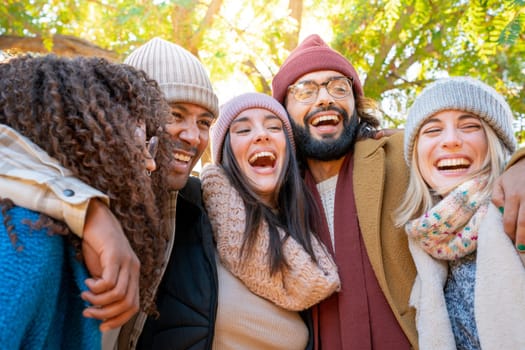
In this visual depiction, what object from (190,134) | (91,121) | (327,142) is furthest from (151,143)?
(327,142)

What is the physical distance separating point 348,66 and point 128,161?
263 cm

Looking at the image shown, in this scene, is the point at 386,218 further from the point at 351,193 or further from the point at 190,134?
the point at 190,134

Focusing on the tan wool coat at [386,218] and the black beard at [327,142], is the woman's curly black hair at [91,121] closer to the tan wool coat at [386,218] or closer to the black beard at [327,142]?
the tan wool coat at [386,218]

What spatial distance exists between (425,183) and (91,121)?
1.87 m

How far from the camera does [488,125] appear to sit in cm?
252

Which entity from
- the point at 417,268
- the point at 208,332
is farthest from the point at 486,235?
the point at 208,332

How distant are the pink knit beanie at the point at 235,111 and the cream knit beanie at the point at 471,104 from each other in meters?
0.96

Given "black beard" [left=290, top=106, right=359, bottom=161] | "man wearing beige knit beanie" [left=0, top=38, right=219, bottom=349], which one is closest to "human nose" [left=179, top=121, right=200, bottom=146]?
"man wearing beige knit beanie" [left=0, top=38, right=219, bottom=349]

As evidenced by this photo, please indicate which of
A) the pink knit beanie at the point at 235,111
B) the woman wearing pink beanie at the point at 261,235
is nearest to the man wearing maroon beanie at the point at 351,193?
the woman wearing pink beanie at the point at 261,235

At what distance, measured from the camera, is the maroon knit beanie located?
11.9ft

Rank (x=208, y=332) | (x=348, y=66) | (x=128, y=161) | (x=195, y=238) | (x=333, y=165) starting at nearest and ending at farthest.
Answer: (x=128, y=161), (x=208, y=332), (x=195, y=238), (x=333, y=165), (x=348, y=66)

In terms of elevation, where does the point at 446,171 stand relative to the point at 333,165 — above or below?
above

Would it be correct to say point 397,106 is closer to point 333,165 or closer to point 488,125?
point 333,165

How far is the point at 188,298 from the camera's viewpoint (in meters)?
2.53
